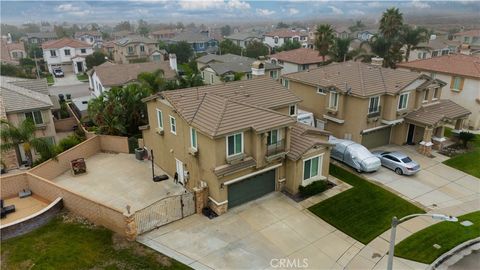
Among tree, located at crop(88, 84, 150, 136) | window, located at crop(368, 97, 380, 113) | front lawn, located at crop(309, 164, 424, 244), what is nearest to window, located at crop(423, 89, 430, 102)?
window, located at crop(368, 97, 380, 113)

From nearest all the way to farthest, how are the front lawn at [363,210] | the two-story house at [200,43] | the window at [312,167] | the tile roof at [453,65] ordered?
the front lawn at [363,210] < the window at [312,167] < the tile roof at [453,65] < the two-story house at [200,43]

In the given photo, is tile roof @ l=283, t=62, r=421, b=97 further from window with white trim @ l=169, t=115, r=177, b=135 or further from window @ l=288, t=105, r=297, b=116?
window with white trim @ l=169, t=115, r=177, b=135

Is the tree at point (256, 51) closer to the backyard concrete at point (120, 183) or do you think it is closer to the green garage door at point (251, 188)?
the backyard concrete at point (120, 183)

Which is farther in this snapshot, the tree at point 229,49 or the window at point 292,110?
the tree at point 229,49

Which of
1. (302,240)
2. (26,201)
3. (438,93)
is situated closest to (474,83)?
(438,93)

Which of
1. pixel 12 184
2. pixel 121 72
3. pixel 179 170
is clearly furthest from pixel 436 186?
pixel 121 72

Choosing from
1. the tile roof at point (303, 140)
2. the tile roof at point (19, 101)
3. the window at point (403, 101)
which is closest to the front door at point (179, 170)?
the tile roof at point (303, 140)
